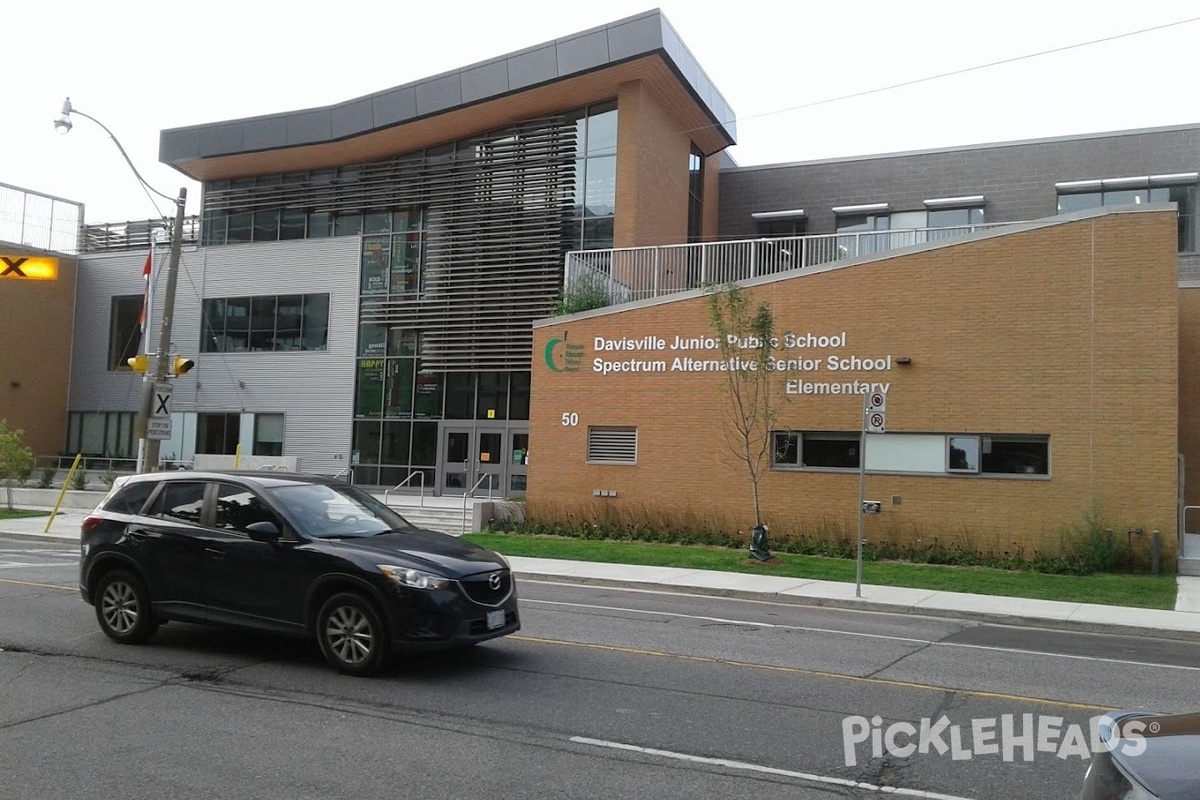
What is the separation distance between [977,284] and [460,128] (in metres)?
17.8

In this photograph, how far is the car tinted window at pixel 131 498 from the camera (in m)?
9.52

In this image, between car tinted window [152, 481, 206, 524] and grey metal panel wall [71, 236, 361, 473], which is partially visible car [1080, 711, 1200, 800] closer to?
car tinted window [152, 481, 206, 524]

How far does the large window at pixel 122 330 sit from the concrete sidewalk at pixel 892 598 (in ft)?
81.7

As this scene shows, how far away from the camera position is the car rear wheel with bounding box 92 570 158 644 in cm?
918

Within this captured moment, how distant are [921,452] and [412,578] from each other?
14.3m

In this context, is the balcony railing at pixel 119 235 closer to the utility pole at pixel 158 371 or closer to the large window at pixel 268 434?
the large window at pixel 268 434

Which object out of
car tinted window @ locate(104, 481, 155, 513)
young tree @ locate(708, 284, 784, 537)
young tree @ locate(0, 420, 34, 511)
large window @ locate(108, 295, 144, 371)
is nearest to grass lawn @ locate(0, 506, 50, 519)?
young tree @ locate(0, 420, 34, 511)

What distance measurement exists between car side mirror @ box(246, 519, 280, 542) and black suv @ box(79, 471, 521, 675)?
1cm

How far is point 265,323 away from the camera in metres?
34.2

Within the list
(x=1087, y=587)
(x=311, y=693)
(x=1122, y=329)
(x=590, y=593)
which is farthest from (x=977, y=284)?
(x=311, y=693)

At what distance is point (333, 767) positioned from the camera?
584 centimetres

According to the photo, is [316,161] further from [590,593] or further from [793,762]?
[793,762]

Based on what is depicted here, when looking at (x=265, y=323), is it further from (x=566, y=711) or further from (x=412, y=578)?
(x=566, y=711)

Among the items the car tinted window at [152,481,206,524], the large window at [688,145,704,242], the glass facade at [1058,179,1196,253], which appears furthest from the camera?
the large window at [688,145,704,242]
